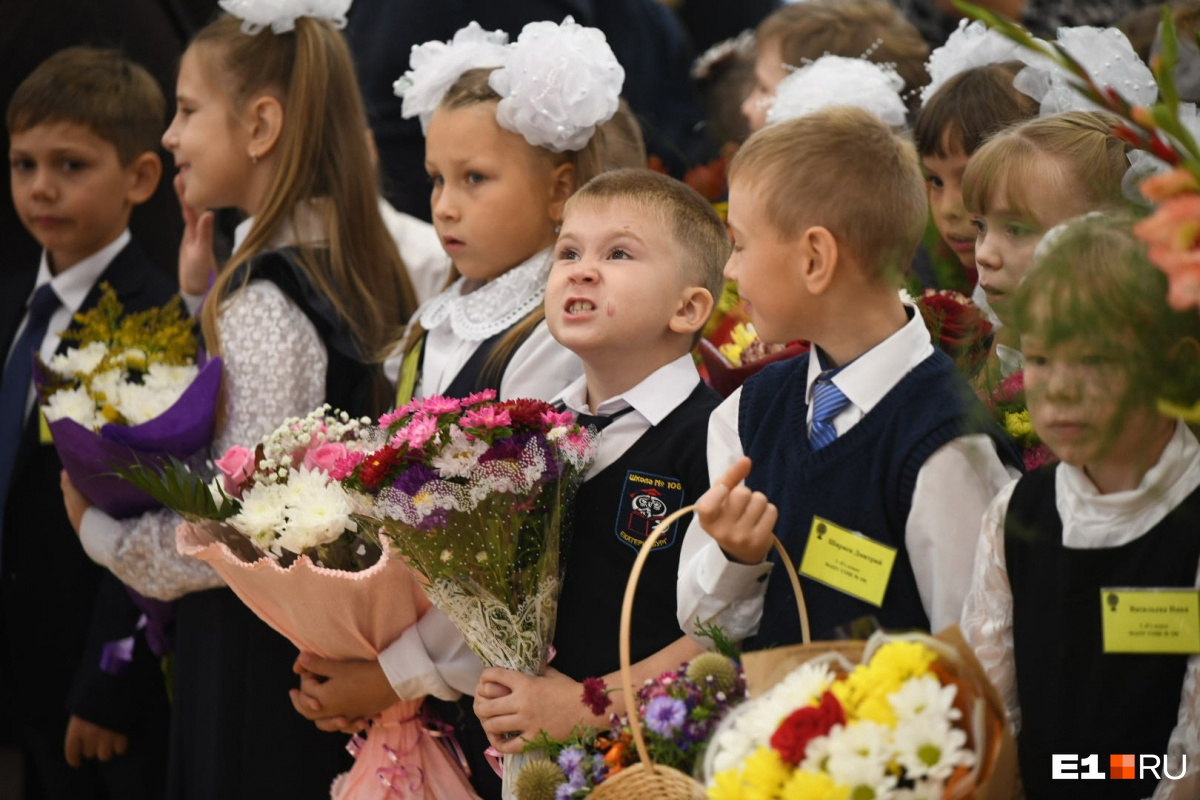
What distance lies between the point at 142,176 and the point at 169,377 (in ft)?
3.79

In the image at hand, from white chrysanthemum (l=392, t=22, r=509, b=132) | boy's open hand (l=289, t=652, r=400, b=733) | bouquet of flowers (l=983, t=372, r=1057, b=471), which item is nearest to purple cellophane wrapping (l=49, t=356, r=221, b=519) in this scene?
boy's open hand (l=289, t=652, r=400, b=733)

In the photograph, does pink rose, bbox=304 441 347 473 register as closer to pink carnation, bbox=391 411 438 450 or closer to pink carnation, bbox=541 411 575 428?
pink carnation, bbox=391 411 438 450

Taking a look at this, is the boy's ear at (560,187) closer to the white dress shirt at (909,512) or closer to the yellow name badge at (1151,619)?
the white dress shirt at (909,512)

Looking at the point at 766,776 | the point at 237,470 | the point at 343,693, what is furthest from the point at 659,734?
the point at 237,470

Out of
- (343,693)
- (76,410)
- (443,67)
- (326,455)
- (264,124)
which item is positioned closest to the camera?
(326,455)

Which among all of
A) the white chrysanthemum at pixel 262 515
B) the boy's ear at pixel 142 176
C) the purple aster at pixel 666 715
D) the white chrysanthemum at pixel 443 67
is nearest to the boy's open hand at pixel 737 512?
the purple aster at pixel 666 715

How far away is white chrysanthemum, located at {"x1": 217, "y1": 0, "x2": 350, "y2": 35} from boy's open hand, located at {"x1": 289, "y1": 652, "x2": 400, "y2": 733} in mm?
1607

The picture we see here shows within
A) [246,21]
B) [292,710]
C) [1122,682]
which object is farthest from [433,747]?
[246,21]

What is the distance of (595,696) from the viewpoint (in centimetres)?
242

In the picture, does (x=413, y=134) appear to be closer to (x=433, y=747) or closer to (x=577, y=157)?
(x=577, y=157)

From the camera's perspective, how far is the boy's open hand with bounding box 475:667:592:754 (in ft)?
8.54

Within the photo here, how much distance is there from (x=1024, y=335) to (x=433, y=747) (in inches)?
65.1

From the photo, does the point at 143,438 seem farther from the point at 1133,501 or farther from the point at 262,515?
the point at 1133,501

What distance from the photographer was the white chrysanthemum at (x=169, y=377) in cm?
347
